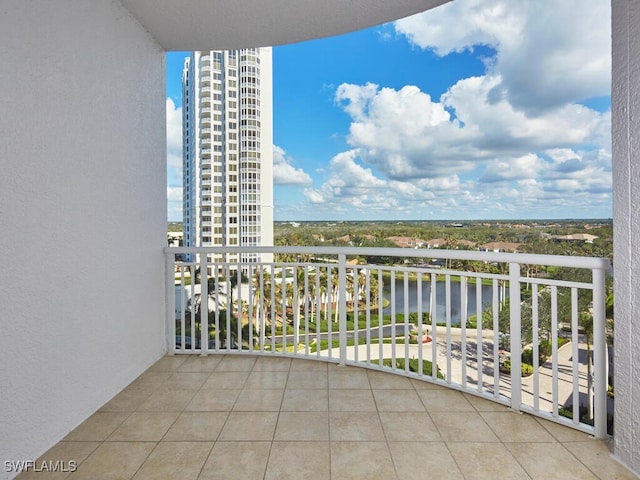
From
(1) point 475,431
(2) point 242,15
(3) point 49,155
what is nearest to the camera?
(3) point 49,155

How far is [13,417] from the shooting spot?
5.39 ft

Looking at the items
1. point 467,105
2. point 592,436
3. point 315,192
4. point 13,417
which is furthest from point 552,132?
point 13,417

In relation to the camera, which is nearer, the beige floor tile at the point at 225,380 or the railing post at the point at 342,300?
the beige floor tile at the point at 225,380

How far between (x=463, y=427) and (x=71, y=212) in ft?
8.55

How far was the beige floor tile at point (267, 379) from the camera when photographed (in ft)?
8.84

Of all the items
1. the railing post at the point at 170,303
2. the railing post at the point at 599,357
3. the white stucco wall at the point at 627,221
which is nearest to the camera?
the white stucco wall at the point at 627,221

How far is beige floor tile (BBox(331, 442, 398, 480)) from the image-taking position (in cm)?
164

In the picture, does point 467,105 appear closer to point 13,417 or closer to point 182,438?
point 182,438

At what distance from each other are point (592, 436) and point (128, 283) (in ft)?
10.5

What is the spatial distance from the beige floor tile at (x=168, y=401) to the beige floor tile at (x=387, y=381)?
4.45 feet

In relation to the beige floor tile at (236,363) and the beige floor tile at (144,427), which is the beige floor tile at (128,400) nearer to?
the beige floor tile at (144,427)

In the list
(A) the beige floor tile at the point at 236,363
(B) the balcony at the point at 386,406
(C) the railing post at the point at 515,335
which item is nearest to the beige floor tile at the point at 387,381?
(B) the balcony at the point at 386,406

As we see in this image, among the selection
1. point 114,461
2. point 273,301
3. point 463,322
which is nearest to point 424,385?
point 463,322

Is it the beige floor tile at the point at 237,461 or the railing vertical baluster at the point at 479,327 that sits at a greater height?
the railing vertical baluster at the point at 479,327
